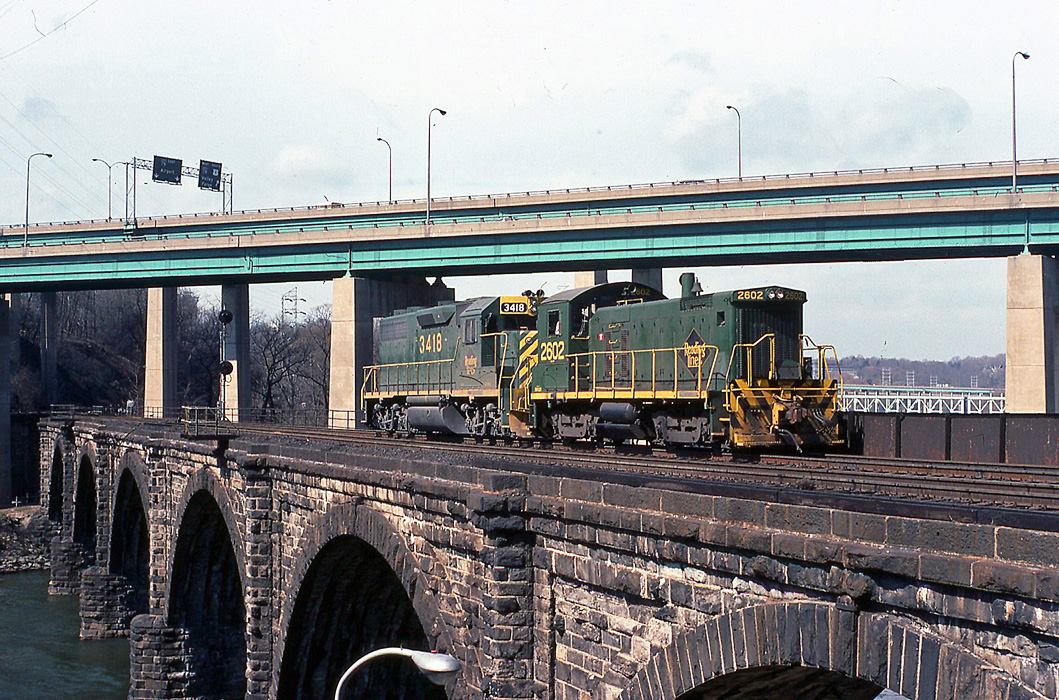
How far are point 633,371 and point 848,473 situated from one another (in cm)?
872

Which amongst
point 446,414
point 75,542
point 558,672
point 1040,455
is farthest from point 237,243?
point 558,672

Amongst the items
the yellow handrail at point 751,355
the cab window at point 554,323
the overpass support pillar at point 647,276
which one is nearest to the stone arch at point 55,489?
the overpass support pillar at point 647,276

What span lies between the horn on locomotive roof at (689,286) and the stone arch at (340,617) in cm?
916

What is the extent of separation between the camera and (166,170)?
91875 mm

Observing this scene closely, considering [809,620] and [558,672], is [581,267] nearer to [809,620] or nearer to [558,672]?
[558,672]

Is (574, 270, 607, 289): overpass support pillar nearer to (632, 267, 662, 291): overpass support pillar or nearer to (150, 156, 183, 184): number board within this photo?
(632, 267, 662, 291): overpass support pillar

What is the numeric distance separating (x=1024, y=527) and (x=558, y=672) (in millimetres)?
6227

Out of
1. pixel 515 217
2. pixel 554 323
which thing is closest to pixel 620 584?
pixel 554 323

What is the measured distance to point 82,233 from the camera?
270ft

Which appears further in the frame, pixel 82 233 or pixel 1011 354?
pixel 82 233

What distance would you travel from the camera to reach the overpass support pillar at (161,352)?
→ 73625 mm

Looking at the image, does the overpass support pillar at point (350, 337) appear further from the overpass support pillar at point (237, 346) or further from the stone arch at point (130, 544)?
the overpass support pillar at point (237, 346)

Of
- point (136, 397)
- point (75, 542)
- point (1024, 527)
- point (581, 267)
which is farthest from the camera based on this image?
point (136, 397)

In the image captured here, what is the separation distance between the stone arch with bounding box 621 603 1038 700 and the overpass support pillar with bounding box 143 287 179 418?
66.7 m
